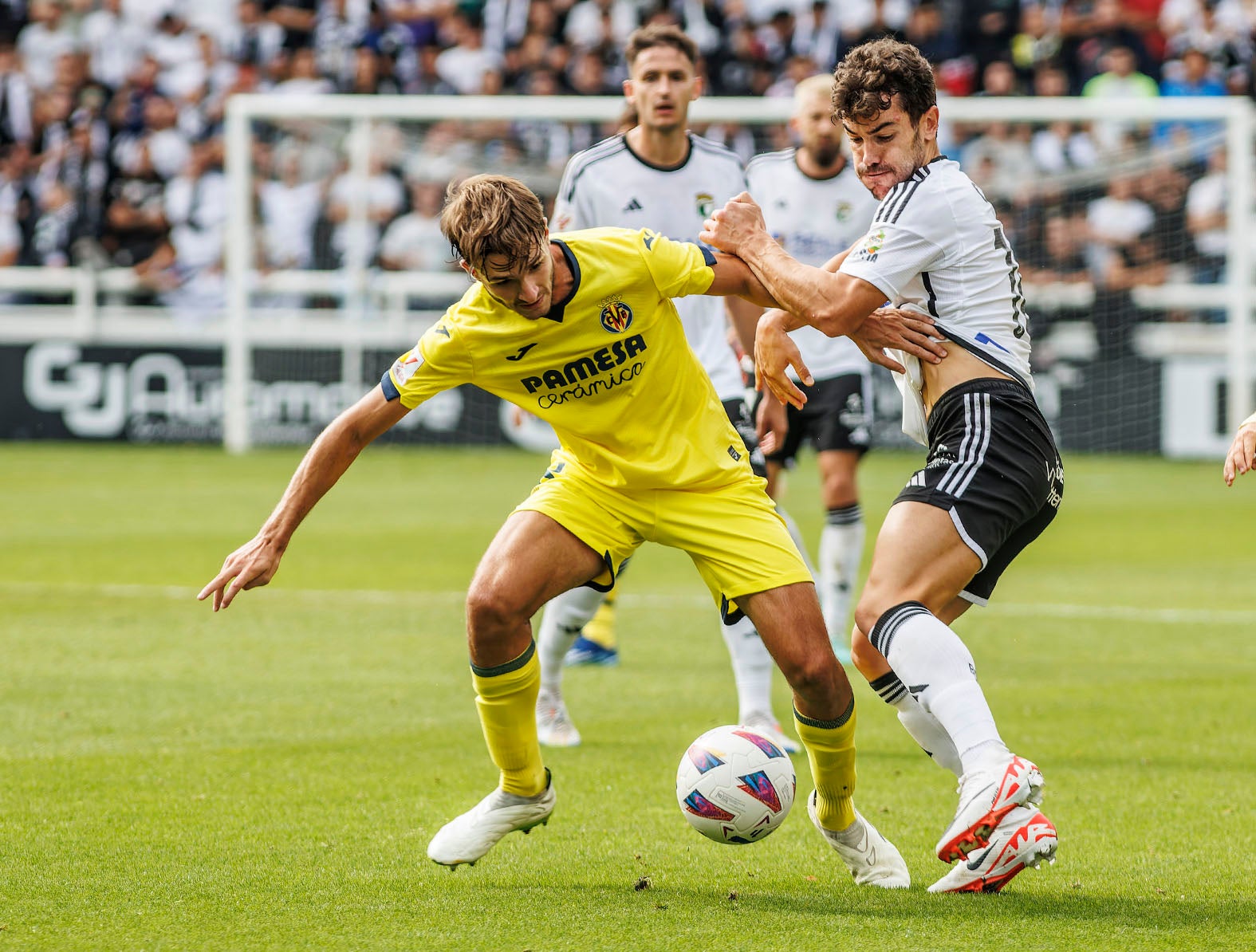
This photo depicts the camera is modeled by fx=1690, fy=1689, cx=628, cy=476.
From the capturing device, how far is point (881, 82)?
14.6ft

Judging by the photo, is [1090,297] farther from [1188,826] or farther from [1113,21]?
→ [1188,826]

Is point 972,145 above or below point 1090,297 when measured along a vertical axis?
above

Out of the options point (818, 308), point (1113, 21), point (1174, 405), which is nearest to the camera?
point (818, 308)

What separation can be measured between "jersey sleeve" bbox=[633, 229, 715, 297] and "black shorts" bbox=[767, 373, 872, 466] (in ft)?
11.2

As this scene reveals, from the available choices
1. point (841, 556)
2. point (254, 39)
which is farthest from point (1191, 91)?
point (841, 556)

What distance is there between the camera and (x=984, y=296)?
181 inches

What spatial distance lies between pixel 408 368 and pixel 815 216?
451 cm

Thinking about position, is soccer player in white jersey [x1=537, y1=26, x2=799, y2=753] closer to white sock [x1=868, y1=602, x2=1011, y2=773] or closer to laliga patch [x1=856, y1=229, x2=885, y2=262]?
laliga patch [x1=856, y1=229, x2=885, y2=262]

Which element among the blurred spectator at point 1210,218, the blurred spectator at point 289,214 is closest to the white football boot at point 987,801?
the blurred spectator at point 1210,218

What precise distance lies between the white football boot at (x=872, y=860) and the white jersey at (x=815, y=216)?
13.7 feet

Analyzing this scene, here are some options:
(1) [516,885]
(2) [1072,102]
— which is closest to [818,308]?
(1) [516,885]

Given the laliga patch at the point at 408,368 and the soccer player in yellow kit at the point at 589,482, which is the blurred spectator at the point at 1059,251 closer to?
the soccer player in yellow kit at the point at 589,482

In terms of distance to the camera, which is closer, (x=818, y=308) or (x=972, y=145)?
(x=818, y=308)

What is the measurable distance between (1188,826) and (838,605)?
10.5 ft
